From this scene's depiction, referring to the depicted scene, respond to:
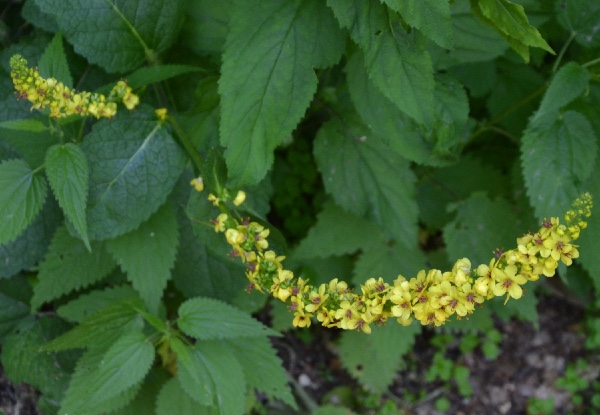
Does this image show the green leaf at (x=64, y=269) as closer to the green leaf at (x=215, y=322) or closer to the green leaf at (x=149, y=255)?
the green leaf at (x=149, y=255)

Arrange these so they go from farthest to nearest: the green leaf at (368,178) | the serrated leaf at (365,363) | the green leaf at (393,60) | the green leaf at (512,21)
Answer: the serrated leaf at (365,363) → the green leaf at (368,178) → the green leaf at (393,60) → the green leaf at (512,21)

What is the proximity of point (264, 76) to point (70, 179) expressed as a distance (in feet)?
2.24

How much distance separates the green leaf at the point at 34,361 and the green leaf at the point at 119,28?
45.3 inches

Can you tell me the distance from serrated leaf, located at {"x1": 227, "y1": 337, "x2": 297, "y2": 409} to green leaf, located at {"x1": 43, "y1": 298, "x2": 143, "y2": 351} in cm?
44

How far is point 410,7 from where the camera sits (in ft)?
5.81

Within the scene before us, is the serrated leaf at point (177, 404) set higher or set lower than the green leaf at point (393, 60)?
lower

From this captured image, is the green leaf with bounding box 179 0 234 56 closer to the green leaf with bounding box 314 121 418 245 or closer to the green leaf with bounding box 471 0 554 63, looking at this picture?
the green leaf with bounding box 314 121 418 245

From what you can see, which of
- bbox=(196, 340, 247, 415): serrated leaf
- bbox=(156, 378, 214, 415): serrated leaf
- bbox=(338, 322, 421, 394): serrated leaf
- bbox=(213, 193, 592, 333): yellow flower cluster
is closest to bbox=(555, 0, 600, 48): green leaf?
bbox=(213, 193, 592, 333): yellow flower cluster

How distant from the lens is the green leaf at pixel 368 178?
2.71m

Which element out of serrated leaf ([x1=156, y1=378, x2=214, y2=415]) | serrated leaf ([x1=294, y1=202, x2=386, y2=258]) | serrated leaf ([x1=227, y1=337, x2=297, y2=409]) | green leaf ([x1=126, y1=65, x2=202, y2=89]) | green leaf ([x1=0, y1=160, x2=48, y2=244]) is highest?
green leaf ([x1=126, y1=65, x2=202, y2=89])

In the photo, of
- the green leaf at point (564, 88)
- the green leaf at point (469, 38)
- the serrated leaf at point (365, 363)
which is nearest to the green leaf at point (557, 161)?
the green leaf at point (564, 88)

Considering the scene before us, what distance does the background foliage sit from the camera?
6.70 feet

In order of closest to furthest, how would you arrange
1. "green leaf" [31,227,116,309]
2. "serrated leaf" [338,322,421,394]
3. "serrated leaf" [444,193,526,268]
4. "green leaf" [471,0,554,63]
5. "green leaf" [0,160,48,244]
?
"green leaf" [471,0,554,63] < "green leaf" [0,160,48,244] < "green leaf" [31,227,116,309] < "serrated leaf" [444,193,526,268] < "serrated leaf" [338,322,421,394]

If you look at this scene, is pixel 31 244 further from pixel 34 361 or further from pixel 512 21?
pixel 512 21
